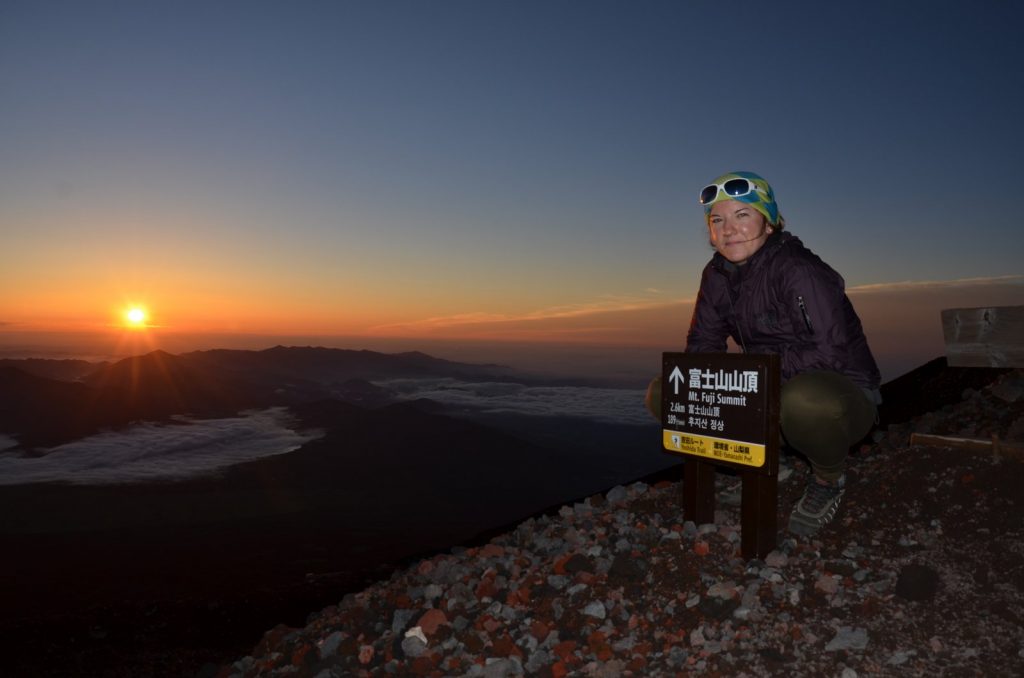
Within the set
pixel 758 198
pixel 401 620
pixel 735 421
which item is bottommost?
pixel 401 620

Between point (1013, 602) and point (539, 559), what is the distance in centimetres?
354

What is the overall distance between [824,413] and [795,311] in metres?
0.80

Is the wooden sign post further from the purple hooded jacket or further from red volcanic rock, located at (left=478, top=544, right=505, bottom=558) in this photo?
red volcanic rock, located at (left=478, top=544, right=505, bottom=558)

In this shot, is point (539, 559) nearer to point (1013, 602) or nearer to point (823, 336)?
point (823, 336)

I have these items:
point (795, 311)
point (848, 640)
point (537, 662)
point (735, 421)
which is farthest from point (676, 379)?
point (537, 662)

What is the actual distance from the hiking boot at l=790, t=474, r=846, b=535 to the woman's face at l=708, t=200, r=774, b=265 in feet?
6.63

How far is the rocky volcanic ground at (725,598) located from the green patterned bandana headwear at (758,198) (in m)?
2.67

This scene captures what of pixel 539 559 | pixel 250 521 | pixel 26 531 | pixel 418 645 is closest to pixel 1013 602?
pixel 539 559

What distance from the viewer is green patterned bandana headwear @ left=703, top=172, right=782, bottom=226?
5.27 metres

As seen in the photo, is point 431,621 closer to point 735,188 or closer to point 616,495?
point 616,495

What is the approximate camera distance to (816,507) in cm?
538

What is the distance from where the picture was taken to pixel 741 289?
5383 millimetres

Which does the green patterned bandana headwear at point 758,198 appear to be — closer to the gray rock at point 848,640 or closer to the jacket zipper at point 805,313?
the jacket zipper at point 805,313

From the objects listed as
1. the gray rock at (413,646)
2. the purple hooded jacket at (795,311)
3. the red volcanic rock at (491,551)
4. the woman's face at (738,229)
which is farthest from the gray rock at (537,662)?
the woman's face at (738,229)
